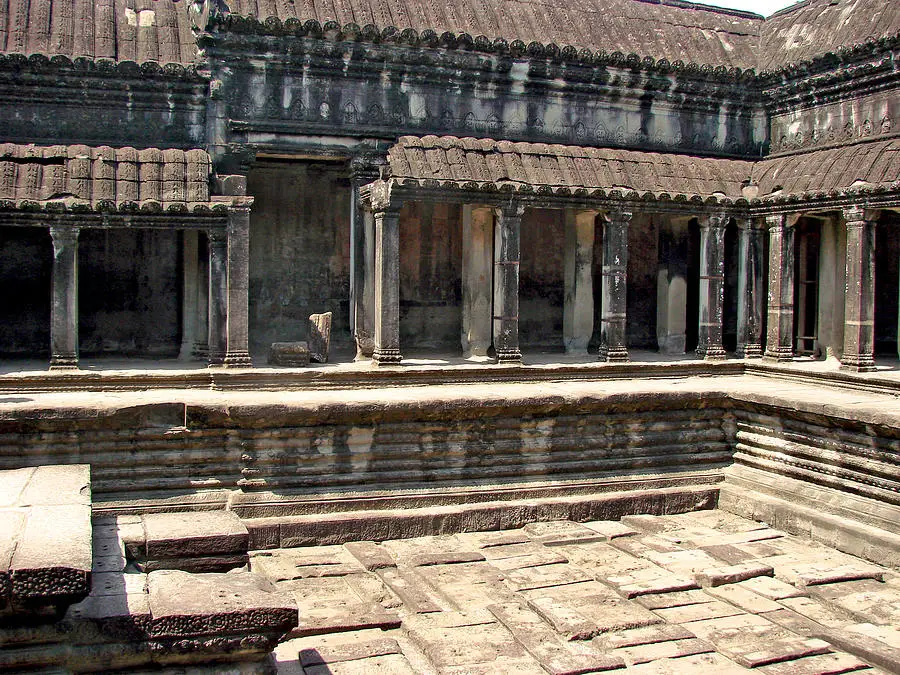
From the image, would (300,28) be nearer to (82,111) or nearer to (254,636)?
(82,111)

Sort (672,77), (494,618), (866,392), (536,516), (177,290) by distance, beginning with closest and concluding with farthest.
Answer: (494,618)
(536,516)
(866,392)
(177,290)
(672,77)

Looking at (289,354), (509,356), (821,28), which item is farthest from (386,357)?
(821,28)

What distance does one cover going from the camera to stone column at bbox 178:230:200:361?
43.4 feet

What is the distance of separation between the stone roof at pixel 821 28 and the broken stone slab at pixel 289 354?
27.7ft

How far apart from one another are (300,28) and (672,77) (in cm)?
561

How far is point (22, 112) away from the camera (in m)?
12.3

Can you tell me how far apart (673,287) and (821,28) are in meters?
4.43

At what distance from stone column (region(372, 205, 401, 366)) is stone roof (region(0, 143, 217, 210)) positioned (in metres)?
2.17

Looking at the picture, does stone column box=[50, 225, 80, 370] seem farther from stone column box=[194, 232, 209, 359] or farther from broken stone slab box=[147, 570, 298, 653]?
broken stone slab box=[147, 570, 298, 653]

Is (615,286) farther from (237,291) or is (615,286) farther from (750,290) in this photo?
(237,291)

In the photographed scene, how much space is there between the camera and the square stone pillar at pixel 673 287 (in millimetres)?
15125

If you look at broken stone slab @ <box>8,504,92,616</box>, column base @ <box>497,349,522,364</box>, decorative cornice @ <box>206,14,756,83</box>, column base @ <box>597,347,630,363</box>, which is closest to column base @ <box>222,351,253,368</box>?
column base @ <box>497,349,522,364</box>

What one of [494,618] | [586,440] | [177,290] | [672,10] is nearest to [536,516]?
[586,440]

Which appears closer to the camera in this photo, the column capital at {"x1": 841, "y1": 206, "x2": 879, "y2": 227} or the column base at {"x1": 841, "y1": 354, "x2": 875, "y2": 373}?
the column base at {"x1": 841, "y1": 354, "x2": 875, "y2": 373}
